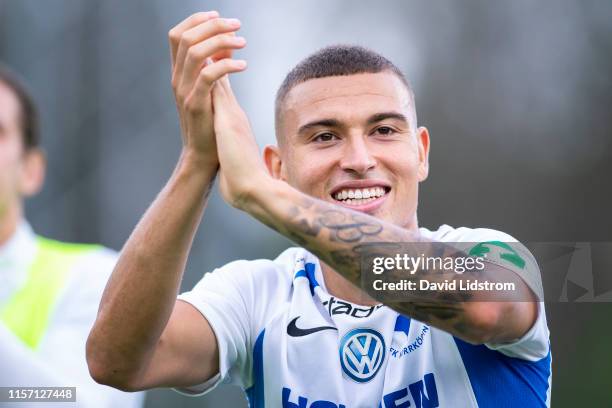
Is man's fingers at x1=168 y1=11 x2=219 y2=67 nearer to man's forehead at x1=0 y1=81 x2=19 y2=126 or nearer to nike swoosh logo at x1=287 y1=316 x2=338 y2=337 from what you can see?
nike swoosh logo at x1=287 y1=316 x2=338 y2=337

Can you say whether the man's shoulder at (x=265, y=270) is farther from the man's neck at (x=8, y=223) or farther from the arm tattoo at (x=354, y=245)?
the man's neck at (x=8, y=223)

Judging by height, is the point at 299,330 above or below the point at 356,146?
below

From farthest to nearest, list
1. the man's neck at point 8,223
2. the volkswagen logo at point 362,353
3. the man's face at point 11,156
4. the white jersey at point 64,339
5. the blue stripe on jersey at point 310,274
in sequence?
1. the man's face at point 11,156
2. the man's neck at point 8,223
3. the white jersey at point 64,339
4. the blue stripe on jersey at point 310,274
5. the volkswagen logo at point 362,353

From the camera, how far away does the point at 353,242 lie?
2.65 meters

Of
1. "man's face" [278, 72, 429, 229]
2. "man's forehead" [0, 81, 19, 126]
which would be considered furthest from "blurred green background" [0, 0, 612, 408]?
"man's face" [278, 72, 429, 229]

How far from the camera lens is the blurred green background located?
25.4 ft

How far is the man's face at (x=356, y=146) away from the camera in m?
3.30

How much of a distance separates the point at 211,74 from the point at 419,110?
753 cm

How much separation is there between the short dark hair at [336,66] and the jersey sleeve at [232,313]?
0.66 metres

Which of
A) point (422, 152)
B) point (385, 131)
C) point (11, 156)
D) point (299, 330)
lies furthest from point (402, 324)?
point (11, 156)

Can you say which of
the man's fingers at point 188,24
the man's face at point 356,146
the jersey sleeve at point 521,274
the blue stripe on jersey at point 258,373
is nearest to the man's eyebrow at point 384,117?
the man's face at point 356,146

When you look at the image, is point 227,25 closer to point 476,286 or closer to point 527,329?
point 476,286

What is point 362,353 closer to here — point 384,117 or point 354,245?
point 354,245

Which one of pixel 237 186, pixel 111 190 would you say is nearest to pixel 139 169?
pixel 111 190
